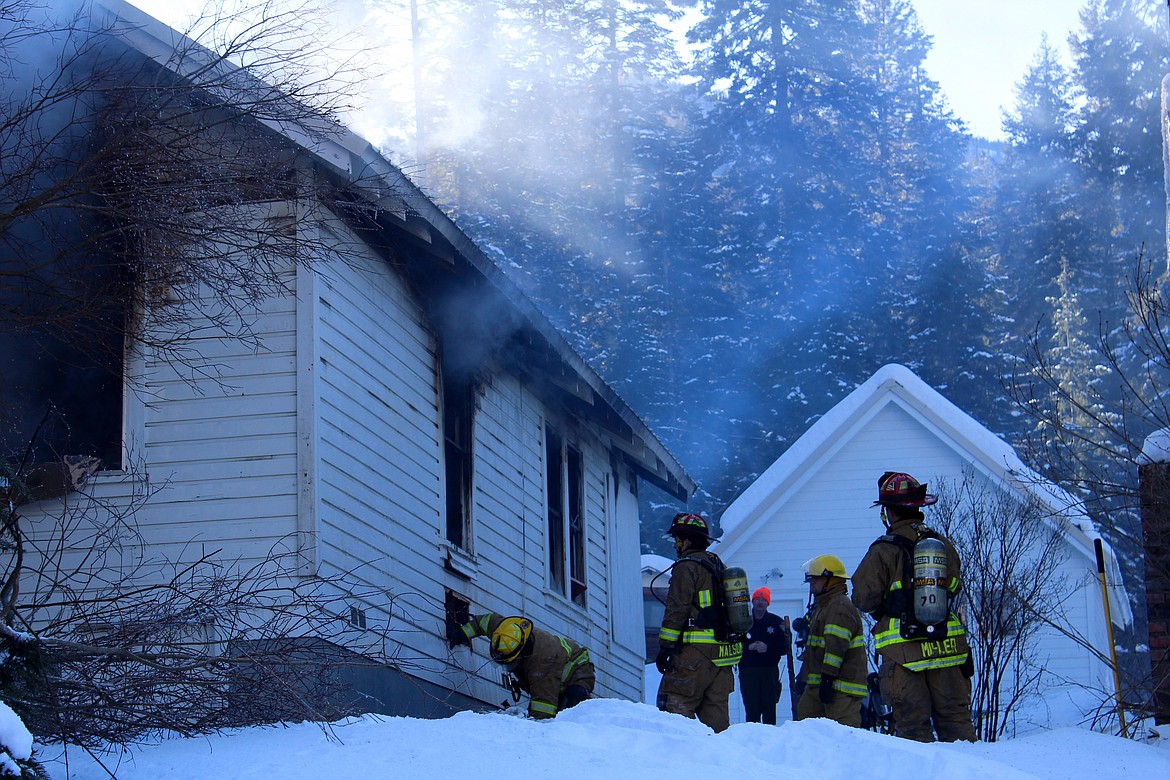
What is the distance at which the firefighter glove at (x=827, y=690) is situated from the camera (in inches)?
351

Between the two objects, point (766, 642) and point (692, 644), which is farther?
point (766, 642)

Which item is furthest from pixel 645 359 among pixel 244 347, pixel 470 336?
pixel 244 347

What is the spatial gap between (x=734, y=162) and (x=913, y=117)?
706 cm

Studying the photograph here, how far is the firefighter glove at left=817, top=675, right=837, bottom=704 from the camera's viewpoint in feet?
29.3

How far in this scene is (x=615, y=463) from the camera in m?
16.6

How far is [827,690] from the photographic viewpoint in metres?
8.96

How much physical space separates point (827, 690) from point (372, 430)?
353cm

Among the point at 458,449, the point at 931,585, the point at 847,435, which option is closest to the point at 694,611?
the point at 931,585

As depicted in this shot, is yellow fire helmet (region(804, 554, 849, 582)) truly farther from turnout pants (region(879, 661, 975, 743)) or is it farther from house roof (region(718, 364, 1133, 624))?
house roof (region(718, 364, 1133, 624))

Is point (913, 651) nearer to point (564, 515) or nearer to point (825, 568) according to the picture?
point (825, 568)

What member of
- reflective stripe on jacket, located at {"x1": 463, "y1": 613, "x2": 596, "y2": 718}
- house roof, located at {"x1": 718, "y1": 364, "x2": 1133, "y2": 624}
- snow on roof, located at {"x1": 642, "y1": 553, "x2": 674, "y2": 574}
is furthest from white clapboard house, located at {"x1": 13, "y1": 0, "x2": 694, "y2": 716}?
snow on roof, located at {"x1": 642, "y1": 553, "x2": 674, "y2": 574}

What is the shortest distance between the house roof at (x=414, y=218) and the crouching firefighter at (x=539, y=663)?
269 cm

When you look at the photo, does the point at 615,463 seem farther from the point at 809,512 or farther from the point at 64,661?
the point at 64,661

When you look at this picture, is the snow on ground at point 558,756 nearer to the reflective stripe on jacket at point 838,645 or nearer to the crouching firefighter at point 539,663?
the reflective stripe on jacket at point 838,645
